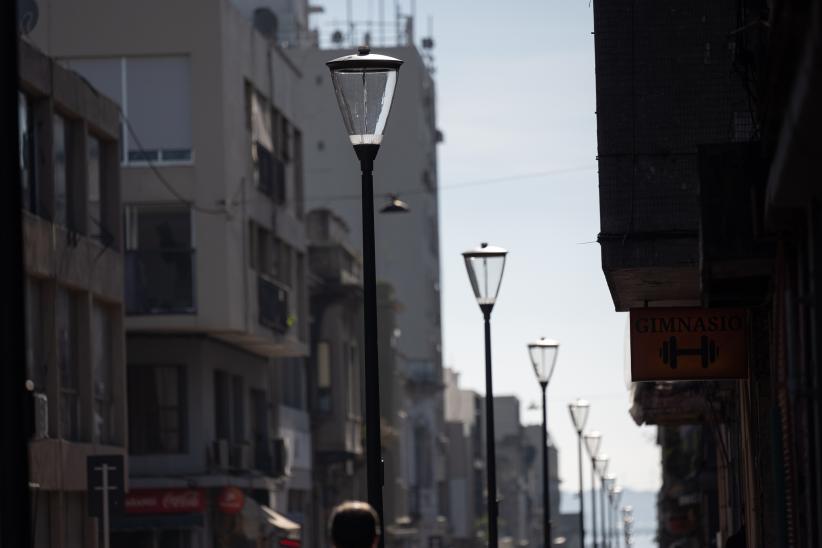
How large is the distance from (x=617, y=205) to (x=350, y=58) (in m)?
2.74

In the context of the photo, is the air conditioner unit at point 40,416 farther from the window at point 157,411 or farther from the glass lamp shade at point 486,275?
the window at point 157,411

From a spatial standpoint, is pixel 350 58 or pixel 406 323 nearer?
pixel 350 58

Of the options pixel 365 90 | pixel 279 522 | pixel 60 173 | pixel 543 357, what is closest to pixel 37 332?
pixel 60 173

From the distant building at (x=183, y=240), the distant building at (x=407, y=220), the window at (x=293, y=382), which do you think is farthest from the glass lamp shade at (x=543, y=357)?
the distant building at (x=407, y=220)

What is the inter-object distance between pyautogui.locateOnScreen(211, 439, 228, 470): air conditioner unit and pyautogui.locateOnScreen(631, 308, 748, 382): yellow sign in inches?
1022

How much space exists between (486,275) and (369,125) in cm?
877

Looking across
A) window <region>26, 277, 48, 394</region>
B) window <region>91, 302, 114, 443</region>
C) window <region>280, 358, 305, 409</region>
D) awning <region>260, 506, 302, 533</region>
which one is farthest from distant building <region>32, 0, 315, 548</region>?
window <region>26, 277, 48, 394</region>

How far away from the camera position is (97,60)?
39.8 m

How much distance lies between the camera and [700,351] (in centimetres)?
1596

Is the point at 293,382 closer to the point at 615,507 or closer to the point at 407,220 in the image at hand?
the point at 407,220

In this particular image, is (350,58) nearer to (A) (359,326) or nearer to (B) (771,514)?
(B) (771,514)

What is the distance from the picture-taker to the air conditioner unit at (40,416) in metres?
27.8

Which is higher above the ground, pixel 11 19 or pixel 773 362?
pixel 11 19

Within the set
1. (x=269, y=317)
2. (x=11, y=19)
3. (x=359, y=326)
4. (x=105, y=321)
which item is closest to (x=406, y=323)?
(x=359, y=326)
